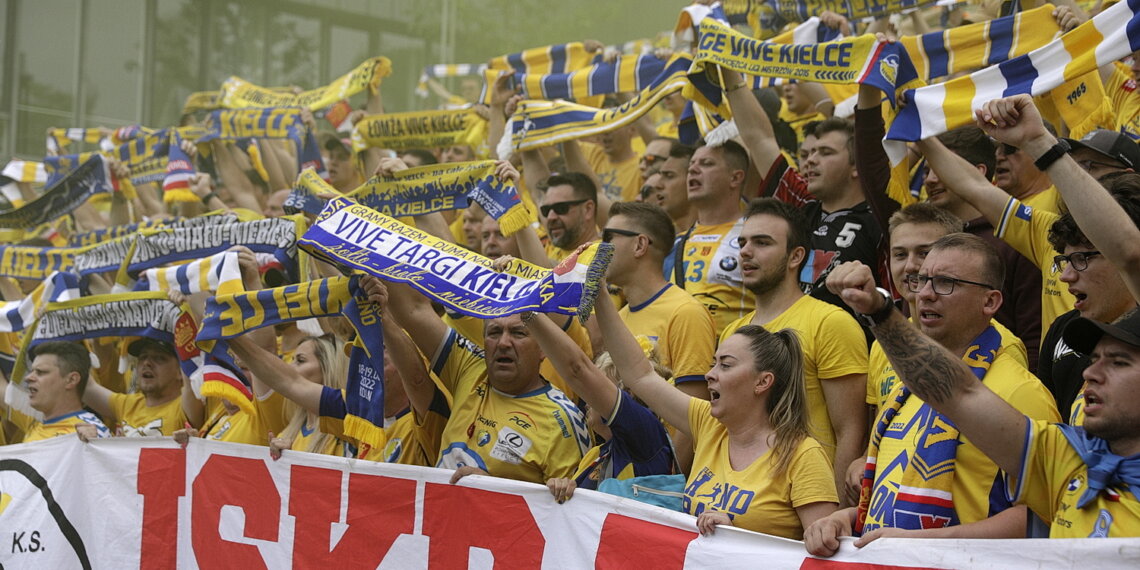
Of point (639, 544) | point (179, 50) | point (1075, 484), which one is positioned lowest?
point (639, 544)

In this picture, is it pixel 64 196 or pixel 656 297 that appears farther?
pixel 64 196

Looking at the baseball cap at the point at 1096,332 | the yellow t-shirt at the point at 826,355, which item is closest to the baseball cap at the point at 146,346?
the yellow t-shirt at the point at 826,355

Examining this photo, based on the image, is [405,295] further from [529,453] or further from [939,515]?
[939,515]

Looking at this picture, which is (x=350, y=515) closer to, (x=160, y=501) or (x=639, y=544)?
(x=160, y=501)

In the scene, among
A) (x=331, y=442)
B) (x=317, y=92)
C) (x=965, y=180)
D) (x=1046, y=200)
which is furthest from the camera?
(x=317, y=92)

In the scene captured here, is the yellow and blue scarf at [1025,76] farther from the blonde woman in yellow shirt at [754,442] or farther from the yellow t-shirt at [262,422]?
the yellow t-shirt at [262,422]

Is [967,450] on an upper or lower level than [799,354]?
lower

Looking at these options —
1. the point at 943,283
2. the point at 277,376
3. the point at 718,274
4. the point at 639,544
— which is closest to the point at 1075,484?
the point at 943,283

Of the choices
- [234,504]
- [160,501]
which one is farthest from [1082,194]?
[160,501]

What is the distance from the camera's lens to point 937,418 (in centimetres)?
375

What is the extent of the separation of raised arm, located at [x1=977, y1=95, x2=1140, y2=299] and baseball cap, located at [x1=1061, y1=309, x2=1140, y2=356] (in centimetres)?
33

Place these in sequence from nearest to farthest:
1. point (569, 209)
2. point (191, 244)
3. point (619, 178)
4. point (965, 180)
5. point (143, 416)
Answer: point (965, 180)
point (569, 209)
point (191, 244)
point (143, 416)
point (619, 178)

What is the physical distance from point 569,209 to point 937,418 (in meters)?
3.40

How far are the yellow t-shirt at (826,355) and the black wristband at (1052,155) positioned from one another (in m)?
1.25
